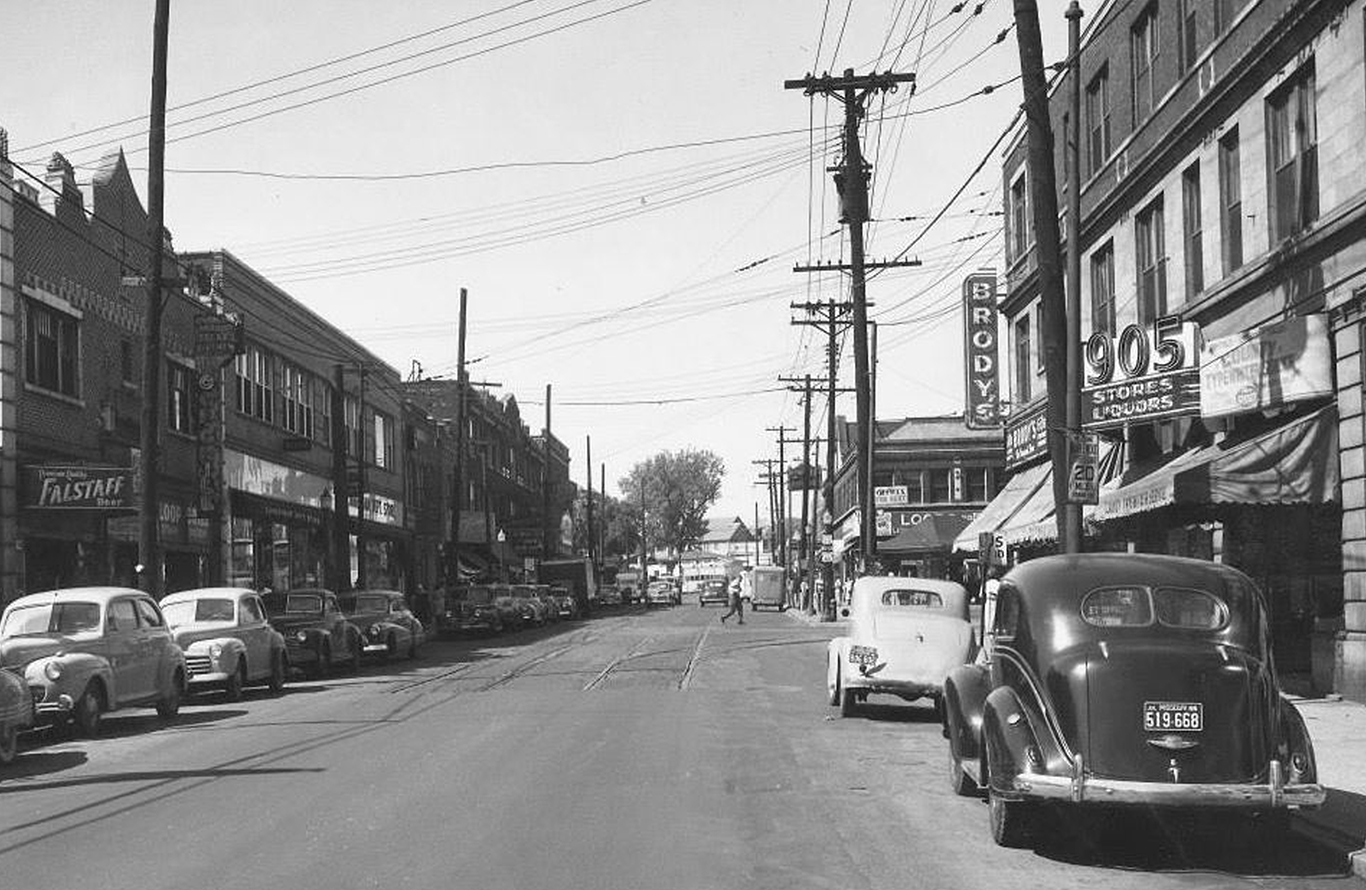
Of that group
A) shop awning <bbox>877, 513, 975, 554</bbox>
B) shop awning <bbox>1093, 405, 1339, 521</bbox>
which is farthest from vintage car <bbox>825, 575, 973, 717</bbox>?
shop awning <bbox>877, 513, 975, 554</bbox>

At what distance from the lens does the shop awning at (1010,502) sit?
3288cm

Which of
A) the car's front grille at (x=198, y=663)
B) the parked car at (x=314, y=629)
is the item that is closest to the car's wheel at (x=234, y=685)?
the car's front grille at (x=198, y=663)

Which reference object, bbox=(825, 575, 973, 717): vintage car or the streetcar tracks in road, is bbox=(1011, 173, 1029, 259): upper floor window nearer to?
the streetcar tracks in road

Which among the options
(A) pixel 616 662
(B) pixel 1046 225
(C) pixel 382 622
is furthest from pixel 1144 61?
(C) pixel 382 622

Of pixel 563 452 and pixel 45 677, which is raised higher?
pixel 563 452

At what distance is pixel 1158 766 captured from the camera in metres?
8.90

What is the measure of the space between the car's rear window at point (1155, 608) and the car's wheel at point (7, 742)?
10556 mm

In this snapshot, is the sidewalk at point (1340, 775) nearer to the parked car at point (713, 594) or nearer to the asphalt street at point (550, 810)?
the asphalt street at point (550, 810)

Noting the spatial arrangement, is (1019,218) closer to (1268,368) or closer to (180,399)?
(1268,368)

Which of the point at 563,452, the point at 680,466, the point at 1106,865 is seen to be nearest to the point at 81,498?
the point at 1106,865

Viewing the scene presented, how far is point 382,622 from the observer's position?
32688 mm

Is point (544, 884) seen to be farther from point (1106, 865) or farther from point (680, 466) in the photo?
point (680, 466)

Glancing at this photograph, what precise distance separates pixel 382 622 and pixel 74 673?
15.5 metres

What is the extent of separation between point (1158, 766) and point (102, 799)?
26.8 feet
